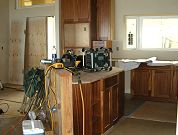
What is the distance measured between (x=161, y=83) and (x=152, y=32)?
4.59 feet

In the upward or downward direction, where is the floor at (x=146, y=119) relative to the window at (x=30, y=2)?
downward

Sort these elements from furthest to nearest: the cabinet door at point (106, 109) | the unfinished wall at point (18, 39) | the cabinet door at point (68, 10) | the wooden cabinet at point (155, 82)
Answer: the unfinished wall at point (18, 39) → the cabinet door at point (68, 10) → the wooden cabinet at point (155, 82) → the cabinet door at point (106, 109)

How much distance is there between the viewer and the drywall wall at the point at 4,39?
25.6 feet

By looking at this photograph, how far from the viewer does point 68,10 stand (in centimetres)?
677

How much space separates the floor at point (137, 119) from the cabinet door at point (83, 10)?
7.32 ft

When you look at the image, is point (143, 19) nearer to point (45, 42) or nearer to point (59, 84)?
point (45, 42)

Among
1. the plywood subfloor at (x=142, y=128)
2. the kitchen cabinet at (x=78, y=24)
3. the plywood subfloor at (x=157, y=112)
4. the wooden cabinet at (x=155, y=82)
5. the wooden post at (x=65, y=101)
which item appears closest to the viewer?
the wooden post at (x=65, y=101)

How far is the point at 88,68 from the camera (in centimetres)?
424

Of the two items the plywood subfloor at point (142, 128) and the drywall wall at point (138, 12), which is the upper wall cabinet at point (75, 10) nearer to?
the drywall wall at point (138, 12)

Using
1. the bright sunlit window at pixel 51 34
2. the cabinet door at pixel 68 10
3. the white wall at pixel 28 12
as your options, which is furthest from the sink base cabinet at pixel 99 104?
the white wall at pixel 28 12

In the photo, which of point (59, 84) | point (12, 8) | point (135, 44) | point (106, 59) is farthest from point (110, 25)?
point (59, 84)

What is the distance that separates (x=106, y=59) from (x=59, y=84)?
1835mm

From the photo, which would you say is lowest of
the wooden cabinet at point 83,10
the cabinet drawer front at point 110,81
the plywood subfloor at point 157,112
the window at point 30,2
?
the plywood subfloor at point 157,112

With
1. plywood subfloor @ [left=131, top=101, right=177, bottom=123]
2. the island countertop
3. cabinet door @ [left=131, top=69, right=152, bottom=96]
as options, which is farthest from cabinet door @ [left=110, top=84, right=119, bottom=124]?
cabinet door @ [left=131, top=69, right=152, bottom=96]
